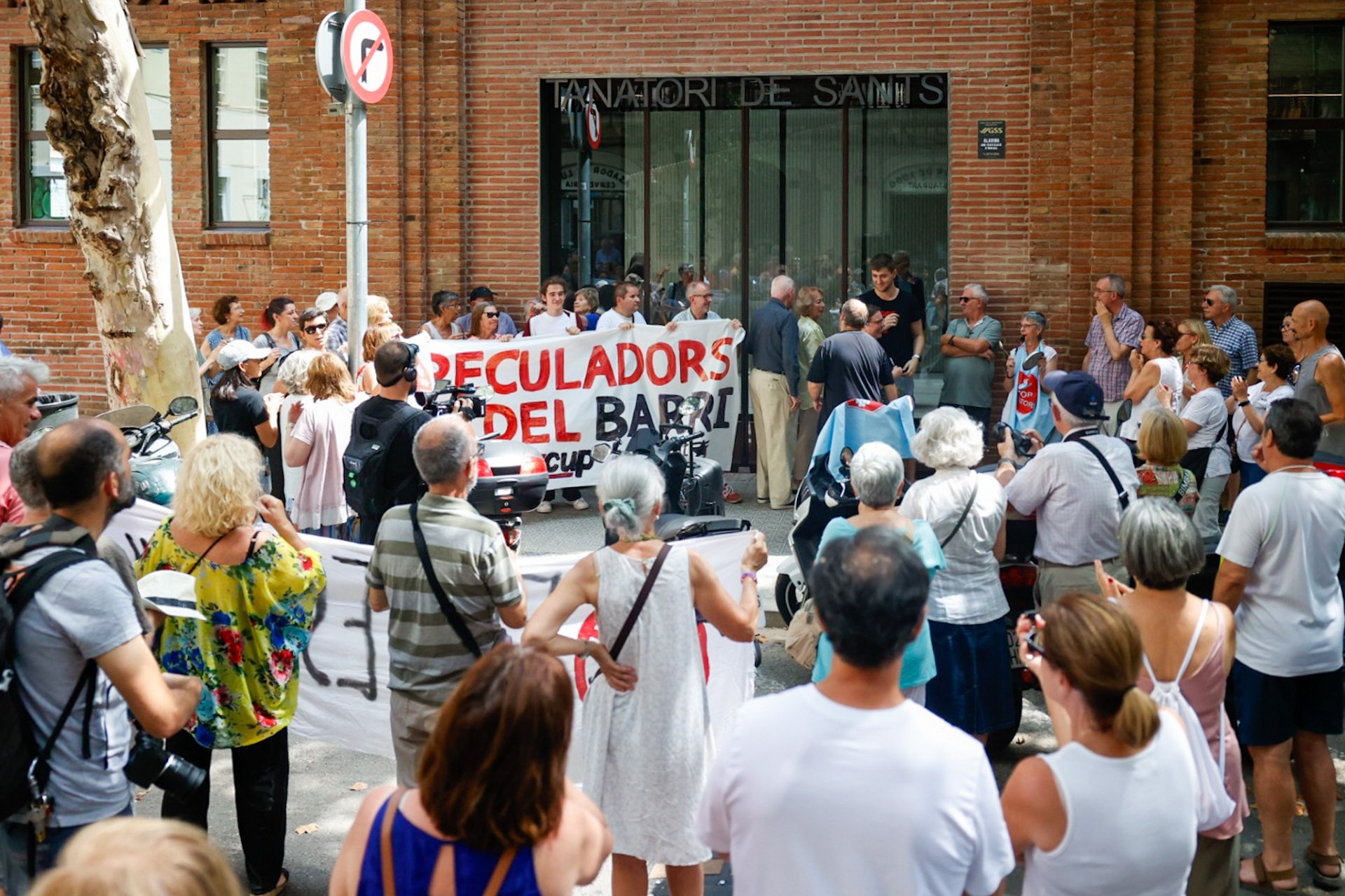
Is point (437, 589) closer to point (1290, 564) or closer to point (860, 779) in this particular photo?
point (860, 779)

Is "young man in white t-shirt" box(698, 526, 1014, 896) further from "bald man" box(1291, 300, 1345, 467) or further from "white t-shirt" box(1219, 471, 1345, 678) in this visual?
"bald man" box(1291, 300, 1345, 467)

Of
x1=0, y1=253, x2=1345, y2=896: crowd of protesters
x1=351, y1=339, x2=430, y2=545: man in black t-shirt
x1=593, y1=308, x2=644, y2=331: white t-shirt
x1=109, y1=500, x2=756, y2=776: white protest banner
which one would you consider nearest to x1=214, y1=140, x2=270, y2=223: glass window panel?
x1=593, y1=308, x2=644, y2=331: white t-shirt

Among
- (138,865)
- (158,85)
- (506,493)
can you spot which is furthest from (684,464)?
(158,85)

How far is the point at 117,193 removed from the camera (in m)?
8.41

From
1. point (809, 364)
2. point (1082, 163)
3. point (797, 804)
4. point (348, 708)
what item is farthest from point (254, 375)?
point (1082, 163)

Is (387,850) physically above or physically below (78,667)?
below

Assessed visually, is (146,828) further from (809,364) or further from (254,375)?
(809,364)

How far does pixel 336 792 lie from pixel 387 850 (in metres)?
4.04

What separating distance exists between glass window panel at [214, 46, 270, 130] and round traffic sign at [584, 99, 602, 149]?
327cm

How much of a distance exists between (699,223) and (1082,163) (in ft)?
13.1

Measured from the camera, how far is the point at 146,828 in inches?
89.8

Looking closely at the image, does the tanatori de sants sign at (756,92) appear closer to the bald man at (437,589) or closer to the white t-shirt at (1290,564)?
the white t-shirt at (1290,564)

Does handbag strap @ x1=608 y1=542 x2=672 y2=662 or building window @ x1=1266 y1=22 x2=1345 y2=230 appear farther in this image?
building window @ x1=1266 y1=22 x2=1345 y2=230

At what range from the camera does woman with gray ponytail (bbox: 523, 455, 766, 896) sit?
4660 mm
